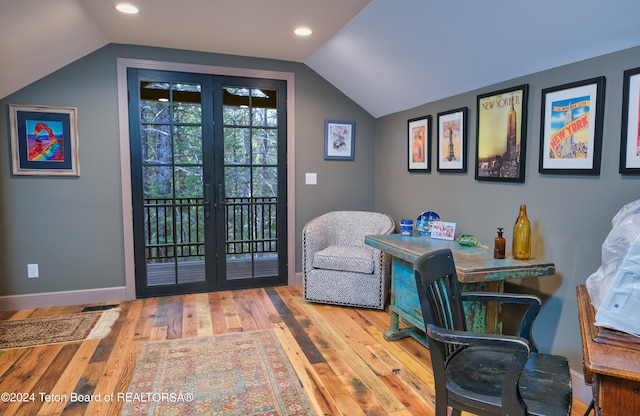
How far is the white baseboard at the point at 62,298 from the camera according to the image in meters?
3.36

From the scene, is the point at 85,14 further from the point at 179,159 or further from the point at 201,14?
the point at 179,159

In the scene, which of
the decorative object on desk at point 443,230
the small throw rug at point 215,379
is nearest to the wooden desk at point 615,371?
the small throw rug at point 215,379

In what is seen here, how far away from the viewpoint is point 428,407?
2.00 metres

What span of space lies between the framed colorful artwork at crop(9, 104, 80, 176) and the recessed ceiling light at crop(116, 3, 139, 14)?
1.11 metres

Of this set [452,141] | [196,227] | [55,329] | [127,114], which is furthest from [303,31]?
[55,329]

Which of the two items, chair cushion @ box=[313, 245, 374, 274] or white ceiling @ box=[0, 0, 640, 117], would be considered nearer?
white ceiling @ box=[0, 0, 640, 117]

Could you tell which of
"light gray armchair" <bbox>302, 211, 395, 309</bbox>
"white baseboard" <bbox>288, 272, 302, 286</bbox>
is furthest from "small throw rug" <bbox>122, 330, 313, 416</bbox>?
"white baseboard" <bbox>288, 272, 302, 286</bbox>

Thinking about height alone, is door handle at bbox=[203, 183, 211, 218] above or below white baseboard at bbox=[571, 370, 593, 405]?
above

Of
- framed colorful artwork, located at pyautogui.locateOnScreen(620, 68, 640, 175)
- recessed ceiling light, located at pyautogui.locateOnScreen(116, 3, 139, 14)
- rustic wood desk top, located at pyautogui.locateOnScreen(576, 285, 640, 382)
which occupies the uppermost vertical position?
recessed ceiling light, located at pyautogui.locateOnScreen(116, 3, 139, 14)

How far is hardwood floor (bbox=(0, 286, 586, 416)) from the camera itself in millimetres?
2035

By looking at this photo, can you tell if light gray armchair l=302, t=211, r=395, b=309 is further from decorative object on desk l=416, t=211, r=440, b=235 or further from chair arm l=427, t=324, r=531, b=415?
chair arm l=427, t=324, r=531, b=415

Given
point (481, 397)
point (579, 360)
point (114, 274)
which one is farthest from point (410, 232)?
point (114, 274)

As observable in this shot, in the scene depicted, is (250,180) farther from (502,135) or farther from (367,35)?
(502,135)

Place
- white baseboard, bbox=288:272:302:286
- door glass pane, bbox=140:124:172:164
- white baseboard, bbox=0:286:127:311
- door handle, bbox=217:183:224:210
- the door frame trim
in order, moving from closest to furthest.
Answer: white baseboard, bbox=0:286:127:311 < the door frame trim < door glass pane, bbox=140:124:172:164 < door handle, bbox=217:183:224:210 < white baseboard, bbox=288:272:302:286
